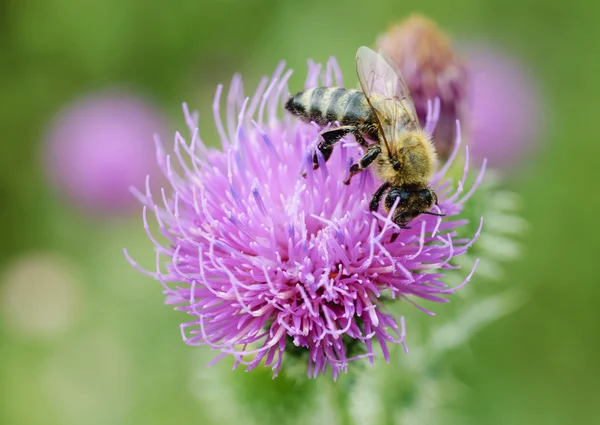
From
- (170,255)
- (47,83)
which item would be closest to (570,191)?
(170,255)

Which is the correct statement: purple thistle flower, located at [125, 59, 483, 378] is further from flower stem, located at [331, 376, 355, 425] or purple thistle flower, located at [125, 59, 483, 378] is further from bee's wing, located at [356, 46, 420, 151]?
flower stem, located at [331, 376, 355, 425]

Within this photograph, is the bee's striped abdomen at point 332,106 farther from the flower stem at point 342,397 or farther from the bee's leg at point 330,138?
the flower stem at point 342,397

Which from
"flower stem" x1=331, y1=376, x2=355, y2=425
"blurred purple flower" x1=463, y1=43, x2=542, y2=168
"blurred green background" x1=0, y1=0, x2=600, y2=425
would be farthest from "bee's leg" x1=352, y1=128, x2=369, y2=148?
"blurred purple flower" x1=463, y1=43, x2=542, y2=168

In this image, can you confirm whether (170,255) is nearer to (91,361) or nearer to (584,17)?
(91,361)

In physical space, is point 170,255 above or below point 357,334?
above

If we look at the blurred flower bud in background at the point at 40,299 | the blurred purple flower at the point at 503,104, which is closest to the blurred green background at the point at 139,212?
the blurred flower bud in background at the point at 40,299
